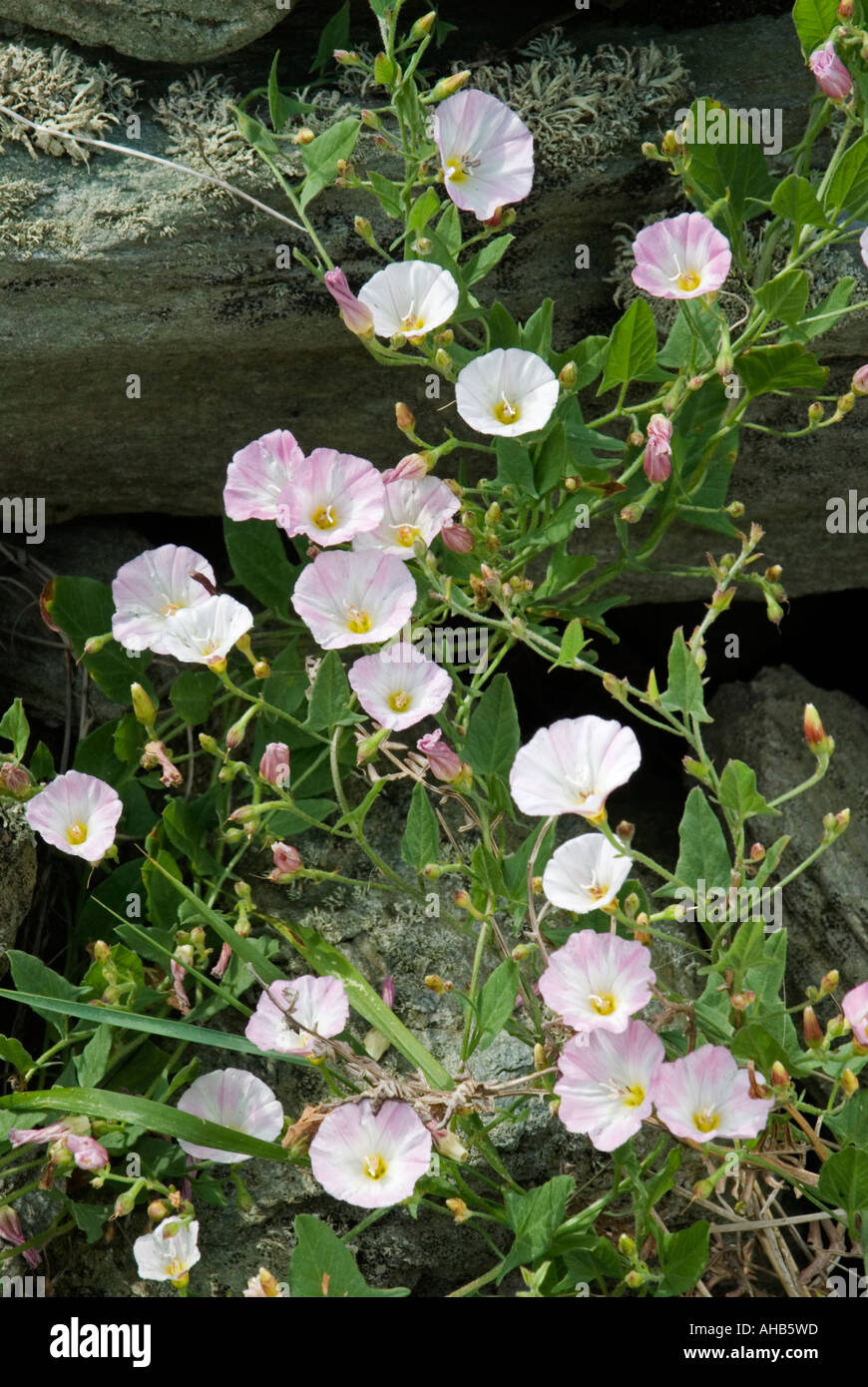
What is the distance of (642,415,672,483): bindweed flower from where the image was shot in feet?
5.30

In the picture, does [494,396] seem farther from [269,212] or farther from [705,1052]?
[705,1052]

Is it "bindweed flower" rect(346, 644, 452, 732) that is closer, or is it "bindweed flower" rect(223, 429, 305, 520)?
"bindweed flower" rect(346, 644, 452, 732)

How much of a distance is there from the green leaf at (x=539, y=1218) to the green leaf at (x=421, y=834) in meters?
0.40

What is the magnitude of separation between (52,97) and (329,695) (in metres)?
0.89

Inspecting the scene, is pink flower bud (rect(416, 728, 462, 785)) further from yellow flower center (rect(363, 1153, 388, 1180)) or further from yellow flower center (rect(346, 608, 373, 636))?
Result: yellow flower center (rect(363, 1153, 388, 1180))

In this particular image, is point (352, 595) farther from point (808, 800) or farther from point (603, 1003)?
point (808, 800)

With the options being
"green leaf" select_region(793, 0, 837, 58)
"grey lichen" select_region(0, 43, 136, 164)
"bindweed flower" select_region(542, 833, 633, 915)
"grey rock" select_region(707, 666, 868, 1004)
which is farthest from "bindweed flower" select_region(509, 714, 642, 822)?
"grey lichen" select_region(0, 43, 136, 164)

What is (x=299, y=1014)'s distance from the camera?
167cm

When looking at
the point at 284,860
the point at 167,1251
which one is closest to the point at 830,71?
the point at 284,860

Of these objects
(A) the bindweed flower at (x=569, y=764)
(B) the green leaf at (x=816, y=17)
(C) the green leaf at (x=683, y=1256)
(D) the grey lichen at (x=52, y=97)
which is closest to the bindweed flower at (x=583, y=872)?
(A) the bindweed flower at (x=569, y=764)

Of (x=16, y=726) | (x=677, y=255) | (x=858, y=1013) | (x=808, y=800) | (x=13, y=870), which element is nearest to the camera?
(x=858, y=1013)

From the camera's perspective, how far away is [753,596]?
2.29 meters

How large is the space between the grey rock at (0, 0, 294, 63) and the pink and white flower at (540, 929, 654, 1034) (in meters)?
1.24

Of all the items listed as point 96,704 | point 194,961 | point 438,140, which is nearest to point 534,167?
point 438,140
